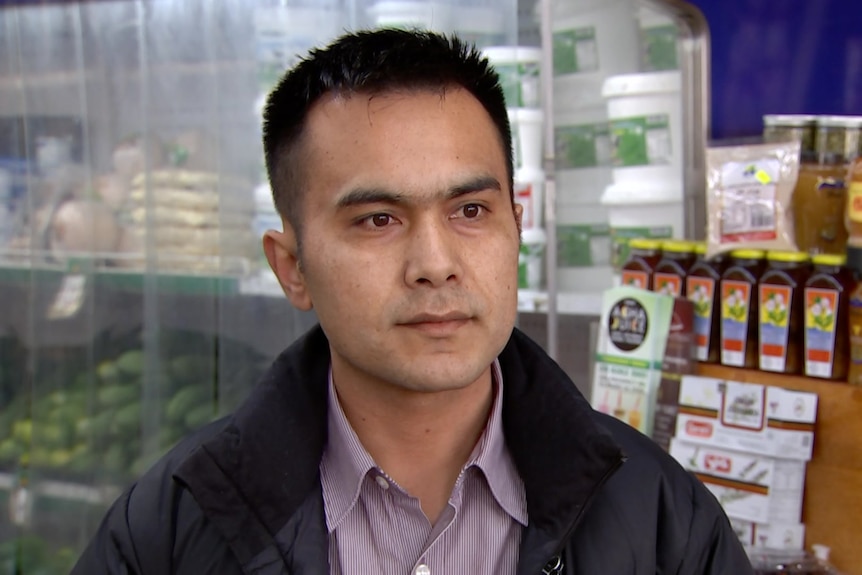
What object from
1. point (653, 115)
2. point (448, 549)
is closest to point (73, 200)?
point (653, 115)

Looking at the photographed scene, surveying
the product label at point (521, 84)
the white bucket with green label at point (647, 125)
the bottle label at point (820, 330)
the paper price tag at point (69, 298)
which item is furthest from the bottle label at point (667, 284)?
the paper price tag at point (69, 298)

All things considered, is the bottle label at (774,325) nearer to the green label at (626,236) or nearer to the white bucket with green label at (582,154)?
the green label at (626,236)

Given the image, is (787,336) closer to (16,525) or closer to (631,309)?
(631,309)

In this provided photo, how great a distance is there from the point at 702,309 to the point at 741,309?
0.29 ft

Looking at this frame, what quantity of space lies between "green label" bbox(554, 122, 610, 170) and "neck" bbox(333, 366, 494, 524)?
5.03 feet

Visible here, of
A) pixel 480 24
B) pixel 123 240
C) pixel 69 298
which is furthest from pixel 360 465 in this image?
pixel 69 298

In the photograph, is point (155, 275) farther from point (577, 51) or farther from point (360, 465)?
point (360, 465)

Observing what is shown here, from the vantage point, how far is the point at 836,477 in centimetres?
179

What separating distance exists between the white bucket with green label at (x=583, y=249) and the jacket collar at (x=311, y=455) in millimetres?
1377

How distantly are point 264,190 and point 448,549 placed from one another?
179 cm

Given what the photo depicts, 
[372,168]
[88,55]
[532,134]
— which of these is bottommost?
[372,168]

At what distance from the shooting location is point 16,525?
298 cm

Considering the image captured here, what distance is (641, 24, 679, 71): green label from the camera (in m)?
2.58

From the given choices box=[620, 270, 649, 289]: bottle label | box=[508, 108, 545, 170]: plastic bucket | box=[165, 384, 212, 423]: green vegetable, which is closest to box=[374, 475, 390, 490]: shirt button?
box=[620, 270, 649, 289]: bottle label
